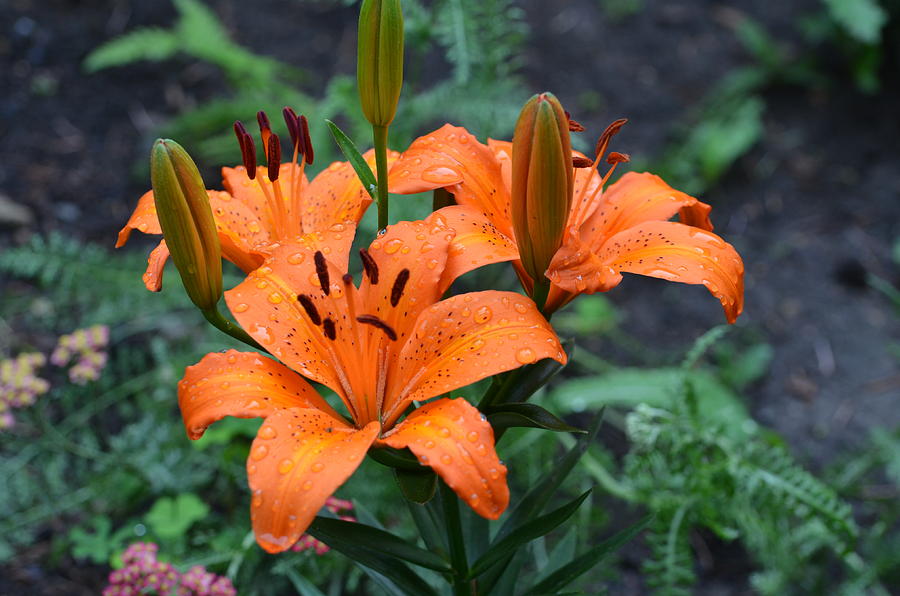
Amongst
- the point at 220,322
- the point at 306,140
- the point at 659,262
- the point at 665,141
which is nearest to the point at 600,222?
the point at 659,262

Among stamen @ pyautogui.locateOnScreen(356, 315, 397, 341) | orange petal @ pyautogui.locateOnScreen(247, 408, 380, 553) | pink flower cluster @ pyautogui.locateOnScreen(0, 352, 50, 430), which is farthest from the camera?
pink flower cluster @ pyautogui.locateOnScreen(0, 352, 50, 430)

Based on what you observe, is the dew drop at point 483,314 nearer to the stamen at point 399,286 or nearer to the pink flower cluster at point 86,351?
the stamen at point 399,286

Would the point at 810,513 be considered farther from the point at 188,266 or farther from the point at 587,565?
the point at 188,266

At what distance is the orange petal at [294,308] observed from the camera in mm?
962

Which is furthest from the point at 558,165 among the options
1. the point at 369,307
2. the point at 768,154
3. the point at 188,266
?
the point at 768,154

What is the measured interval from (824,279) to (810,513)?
161 cm

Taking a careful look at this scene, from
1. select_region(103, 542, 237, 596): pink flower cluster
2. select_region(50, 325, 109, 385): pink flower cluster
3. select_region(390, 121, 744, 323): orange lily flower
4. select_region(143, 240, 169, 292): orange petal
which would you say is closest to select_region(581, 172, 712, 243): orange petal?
select_region(390, 121, 744, 323): orange lily flower

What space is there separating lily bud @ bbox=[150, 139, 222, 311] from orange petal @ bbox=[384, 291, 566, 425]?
0.81 ft

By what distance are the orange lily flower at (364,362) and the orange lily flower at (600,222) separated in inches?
2.2

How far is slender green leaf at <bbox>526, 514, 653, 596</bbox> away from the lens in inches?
43.5

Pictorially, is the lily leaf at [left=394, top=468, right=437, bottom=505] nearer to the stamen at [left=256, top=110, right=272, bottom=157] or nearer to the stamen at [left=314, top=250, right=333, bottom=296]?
the stamen at [left=314, top=250, right=333, bottom=296]

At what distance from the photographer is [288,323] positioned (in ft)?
3.25

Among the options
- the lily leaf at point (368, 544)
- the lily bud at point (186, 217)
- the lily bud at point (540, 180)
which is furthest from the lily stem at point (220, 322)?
the lily bud at point (540, 180)

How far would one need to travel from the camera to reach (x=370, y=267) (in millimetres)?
959
